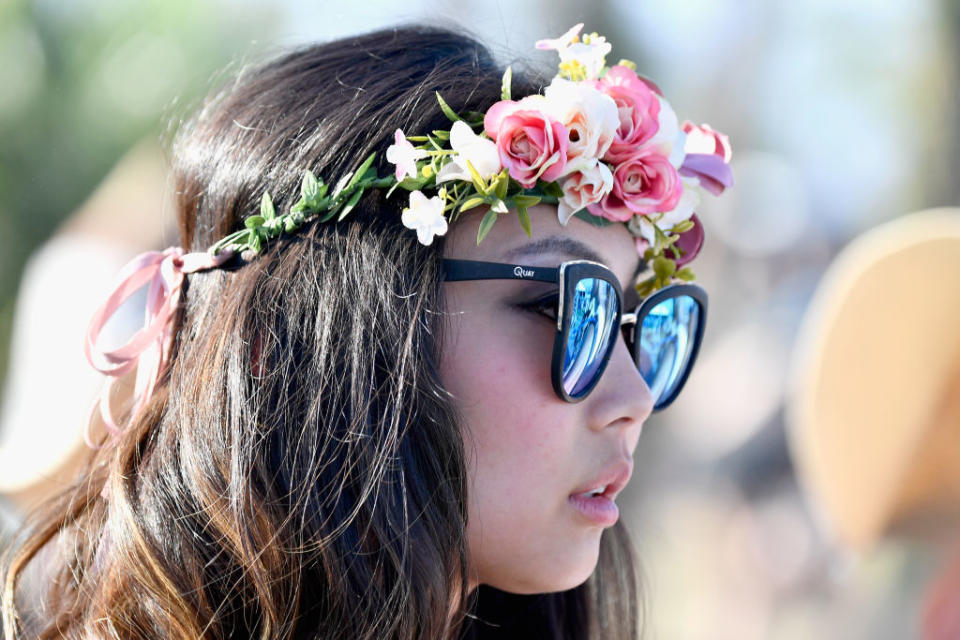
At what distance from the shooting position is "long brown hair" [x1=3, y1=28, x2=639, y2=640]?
156 cm

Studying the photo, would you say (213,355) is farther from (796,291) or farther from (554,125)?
(796,291)

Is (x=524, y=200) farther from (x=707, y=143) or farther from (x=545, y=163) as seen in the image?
(x=707, y=143)

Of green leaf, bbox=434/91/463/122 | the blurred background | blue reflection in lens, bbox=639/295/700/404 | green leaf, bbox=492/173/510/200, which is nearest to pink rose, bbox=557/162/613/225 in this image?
green leaf, bbox=492/173/510/200

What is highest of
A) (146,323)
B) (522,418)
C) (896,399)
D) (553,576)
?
(896,399)

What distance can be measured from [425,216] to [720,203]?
8.31m

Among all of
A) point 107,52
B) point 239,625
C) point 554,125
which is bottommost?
point 239,625

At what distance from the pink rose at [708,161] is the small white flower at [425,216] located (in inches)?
23.1

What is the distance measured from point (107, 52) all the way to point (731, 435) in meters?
5.79

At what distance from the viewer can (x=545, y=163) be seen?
1.65 metres

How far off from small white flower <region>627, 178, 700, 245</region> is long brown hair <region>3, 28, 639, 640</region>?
37 centimetres

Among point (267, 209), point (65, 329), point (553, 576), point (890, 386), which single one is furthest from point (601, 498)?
point (65, 329)

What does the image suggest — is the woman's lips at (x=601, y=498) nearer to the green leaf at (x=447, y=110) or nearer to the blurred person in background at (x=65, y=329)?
the green leaf at (x=447, y=110)

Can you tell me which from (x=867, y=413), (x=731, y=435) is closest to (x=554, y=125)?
(x=867, y=413)

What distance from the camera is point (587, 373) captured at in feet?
5.56
